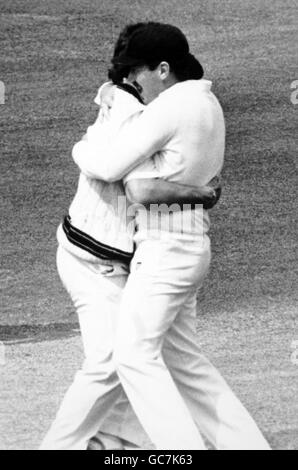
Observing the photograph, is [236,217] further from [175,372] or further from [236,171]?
[175,372]

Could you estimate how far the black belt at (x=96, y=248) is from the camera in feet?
15.7

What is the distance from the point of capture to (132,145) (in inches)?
176

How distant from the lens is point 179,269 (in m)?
4.57

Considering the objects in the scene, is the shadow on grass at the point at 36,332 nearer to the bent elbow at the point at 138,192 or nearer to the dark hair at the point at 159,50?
the bent elbow at the point at 138,192

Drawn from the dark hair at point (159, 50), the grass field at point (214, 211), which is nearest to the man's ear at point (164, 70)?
the dark hair at point (159, 50)

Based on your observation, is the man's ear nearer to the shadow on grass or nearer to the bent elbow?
the bent elbow

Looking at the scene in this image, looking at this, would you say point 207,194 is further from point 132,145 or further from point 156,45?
point 156,45

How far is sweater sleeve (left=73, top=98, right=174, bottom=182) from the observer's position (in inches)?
175

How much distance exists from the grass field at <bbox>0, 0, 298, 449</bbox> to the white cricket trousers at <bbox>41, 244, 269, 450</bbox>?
1.80 feet

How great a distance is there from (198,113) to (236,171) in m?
7.51

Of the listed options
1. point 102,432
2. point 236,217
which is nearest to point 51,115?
point 236,217

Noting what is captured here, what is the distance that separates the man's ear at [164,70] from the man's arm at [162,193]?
43 centimetres

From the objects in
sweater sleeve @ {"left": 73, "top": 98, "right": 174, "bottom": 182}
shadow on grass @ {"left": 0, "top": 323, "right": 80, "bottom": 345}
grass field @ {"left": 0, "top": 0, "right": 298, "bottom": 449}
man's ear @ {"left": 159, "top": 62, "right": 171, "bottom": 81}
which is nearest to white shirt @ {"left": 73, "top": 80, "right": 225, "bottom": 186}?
sweater sleeve @ {"left": 73, "top": 98, "right": 174, "bottom": 182}

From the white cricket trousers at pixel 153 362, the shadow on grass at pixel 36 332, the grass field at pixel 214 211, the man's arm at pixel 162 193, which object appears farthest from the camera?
the shadow on grass at pixel 36 332
